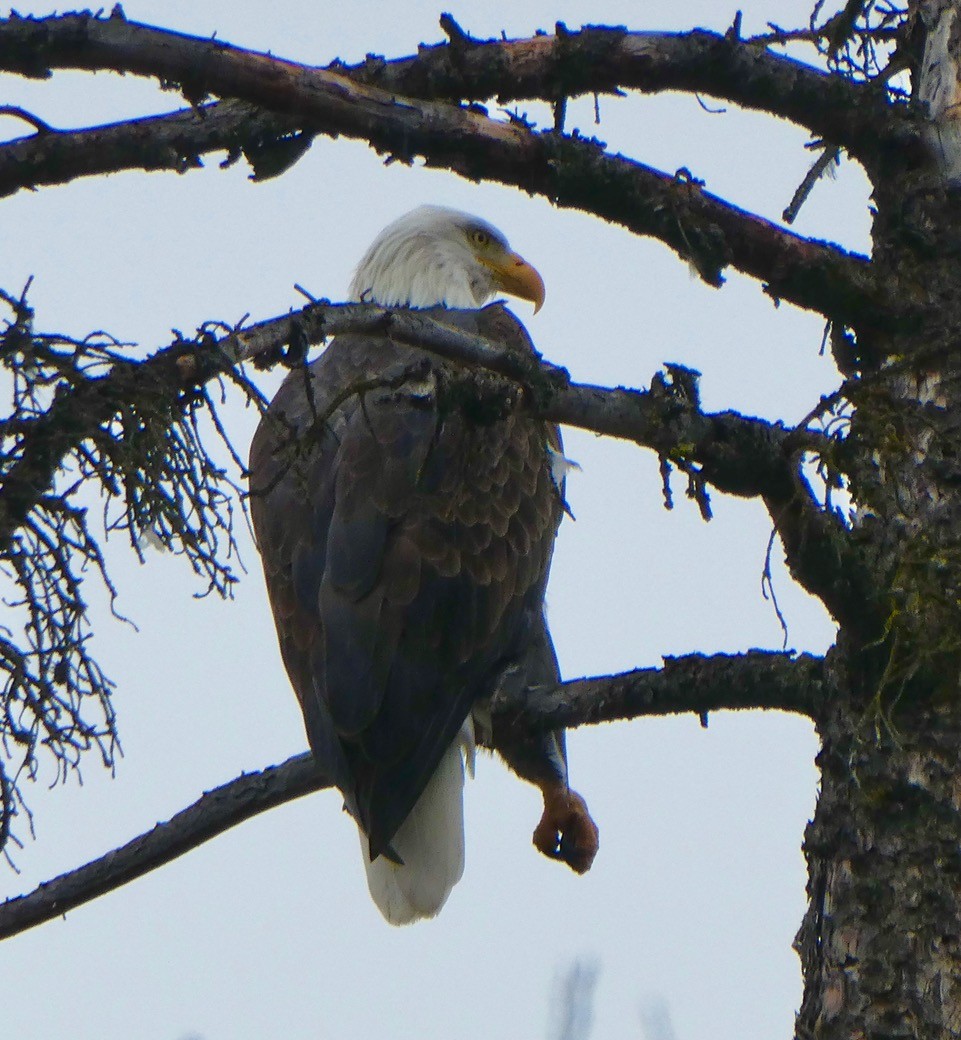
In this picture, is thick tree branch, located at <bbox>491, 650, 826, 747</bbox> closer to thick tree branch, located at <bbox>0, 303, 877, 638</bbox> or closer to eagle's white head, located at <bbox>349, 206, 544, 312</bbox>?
thick tree branch, located at <bbox>0, 303, 877, 638</bbox>

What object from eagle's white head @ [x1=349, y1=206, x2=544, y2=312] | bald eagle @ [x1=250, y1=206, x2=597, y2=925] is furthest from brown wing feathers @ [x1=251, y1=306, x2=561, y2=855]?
eagle's white head @ [x1=349, y1=206, x2=544, y2=312]

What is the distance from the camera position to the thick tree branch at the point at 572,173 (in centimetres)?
309

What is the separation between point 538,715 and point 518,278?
10.1 ft

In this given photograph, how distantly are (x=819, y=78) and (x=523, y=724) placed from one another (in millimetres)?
1851

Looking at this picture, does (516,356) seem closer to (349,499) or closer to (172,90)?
(172,90)

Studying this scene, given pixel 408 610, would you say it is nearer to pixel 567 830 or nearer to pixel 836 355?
pixel 567 830

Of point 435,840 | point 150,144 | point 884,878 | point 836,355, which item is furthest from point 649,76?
point 435,840

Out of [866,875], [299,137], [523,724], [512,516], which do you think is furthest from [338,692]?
[866,875]

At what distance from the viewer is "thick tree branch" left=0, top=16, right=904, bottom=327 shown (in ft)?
10.1

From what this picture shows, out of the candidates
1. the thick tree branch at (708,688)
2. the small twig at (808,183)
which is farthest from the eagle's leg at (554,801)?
the small twig at (808,183)

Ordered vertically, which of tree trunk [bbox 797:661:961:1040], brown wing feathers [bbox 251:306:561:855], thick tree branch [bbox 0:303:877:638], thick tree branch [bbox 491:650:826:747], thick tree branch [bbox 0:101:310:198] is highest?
thick tree branch [bbox 0:101:310:198]

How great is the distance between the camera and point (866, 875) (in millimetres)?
2766

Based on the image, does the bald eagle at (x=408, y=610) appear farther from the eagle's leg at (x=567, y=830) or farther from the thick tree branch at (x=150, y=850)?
the thick tree branch at (x=150, y=850)

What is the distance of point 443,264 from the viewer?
6.68m
